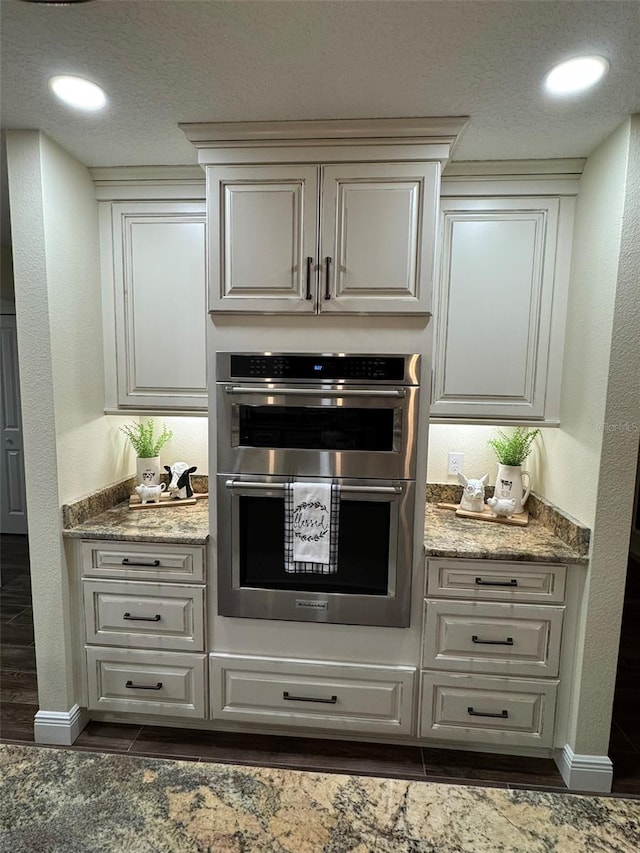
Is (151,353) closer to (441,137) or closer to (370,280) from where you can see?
(370,280)

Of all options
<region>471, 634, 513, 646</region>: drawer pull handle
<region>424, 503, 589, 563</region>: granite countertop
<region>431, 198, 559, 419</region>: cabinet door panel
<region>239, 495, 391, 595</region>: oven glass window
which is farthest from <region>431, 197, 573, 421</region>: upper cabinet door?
<region>471, 634, 513, 646</region>: drawer pull handle

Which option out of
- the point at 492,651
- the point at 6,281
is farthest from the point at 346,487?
the point at 6,281

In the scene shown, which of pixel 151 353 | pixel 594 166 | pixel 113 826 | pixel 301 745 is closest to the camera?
pixel 113 826

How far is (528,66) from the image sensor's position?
4.41 ft

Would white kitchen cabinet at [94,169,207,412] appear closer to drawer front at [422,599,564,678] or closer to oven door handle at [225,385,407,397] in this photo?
oven door handle at [225,385,407,397]

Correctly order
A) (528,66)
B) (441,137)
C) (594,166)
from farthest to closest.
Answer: (594,166) → (441,137) → (528,66)

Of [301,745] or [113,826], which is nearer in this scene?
[113,826]

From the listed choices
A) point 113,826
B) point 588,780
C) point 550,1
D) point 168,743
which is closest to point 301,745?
point 168,743

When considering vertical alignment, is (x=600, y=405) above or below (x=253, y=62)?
below

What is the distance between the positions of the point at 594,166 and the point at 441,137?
2.20 ft

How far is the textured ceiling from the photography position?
1.16 metres

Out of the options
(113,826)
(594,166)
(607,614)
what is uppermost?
(594,166)

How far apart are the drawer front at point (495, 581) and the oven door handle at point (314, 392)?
0.72m

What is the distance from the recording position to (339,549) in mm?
1870
